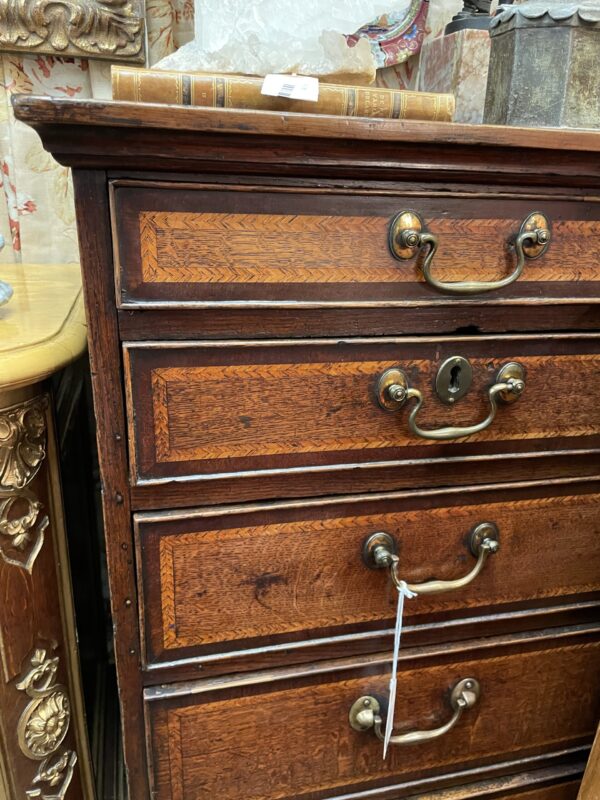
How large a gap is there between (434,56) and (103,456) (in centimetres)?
78

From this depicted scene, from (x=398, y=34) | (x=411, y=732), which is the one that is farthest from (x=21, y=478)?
(x=398, y=34)

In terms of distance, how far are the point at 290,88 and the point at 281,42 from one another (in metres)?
0.10

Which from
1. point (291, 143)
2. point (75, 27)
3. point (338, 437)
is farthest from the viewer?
point (75, 27)

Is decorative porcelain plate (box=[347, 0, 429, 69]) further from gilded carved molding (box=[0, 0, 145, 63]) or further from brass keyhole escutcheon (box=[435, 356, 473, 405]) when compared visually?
brass keyhole escutcheon (box=[435, 356, 473, 405])

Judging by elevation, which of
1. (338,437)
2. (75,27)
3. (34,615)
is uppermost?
(75,27)

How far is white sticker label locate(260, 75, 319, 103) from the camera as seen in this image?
0.49m

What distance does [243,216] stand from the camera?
0.50 metres

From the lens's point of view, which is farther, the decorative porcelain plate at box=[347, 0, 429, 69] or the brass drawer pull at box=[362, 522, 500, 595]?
the decorative porcelain plate at box=[347, 0, 429, 69]

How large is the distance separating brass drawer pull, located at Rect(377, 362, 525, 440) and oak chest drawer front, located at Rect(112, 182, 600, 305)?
7 centimetres

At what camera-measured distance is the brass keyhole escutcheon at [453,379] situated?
57 cm

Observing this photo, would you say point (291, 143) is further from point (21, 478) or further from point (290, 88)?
point (21, 478)

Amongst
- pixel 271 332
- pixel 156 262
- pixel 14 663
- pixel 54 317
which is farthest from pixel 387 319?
pixel 14 663

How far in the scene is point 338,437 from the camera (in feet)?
1.88

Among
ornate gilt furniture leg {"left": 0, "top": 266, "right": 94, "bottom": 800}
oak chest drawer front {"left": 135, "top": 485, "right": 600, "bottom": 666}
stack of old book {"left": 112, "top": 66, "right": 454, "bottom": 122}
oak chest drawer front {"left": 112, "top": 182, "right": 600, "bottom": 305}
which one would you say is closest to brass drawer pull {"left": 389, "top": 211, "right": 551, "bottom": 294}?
oak chest drawer front {"left": 112, "top": 182, "right": 600, "bottom": 305}
